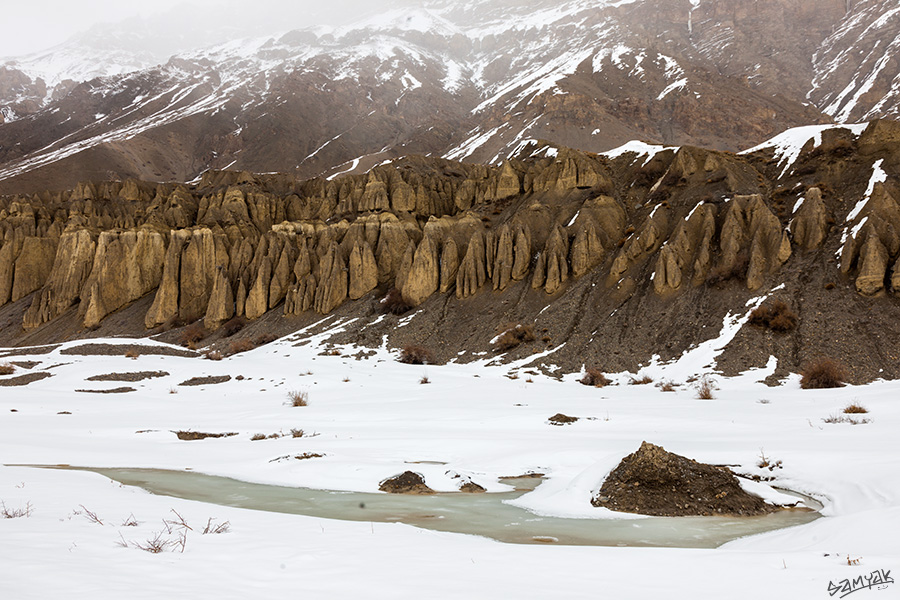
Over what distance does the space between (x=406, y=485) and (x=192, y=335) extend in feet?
170

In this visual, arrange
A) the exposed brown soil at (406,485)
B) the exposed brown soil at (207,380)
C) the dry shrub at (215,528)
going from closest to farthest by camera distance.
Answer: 1. the dry shrub at (215,528)
2. the exposed brown soil at (406,485)
3. the exposed brown soil at (207,380)

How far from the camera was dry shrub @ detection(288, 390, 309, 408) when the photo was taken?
1942cm

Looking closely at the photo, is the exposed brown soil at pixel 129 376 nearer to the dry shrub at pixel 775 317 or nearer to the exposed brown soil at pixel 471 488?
the exposed brown soil at pixel 471 488

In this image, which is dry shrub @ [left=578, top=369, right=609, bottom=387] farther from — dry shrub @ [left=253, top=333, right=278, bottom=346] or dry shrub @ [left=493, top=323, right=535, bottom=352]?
dry shrub @ [left=253, top=333, right=278, bottom=346]

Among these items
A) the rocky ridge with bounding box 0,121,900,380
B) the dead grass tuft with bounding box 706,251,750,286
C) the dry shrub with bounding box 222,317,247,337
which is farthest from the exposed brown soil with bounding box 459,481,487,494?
the dry shrub with bounding box 222,317,247,337

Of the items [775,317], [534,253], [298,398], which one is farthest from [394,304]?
[775,317]

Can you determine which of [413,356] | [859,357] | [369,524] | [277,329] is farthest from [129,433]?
[277,329]

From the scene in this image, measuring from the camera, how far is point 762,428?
12.6 metres

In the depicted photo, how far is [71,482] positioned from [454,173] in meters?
71.9

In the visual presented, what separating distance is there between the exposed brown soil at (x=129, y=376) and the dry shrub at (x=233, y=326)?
29.4 meters

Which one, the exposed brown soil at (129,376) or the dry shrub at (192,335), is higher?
the exposed brown soil at (129,376)

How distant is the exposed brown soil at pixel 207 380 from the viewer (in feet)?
78.8

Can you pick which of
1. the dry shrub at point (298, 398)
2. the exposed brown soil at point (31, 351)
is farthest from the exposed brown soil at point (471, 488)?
the exposed brown soil at point (31, 351)

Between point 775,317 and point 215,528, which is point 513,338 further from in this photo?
point 215,528
